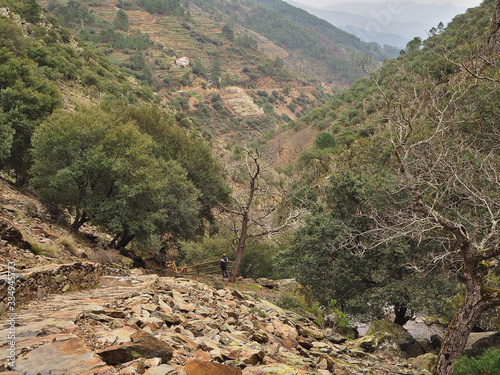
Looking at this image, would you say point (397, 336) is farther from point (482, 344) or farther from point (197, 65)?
point (197, 65)

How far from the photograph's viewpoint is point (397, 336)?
44.4ft

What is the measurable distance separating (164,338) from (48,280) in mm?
3807

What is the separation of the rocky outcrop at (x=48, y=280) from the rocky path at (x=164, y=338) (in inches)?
10.9

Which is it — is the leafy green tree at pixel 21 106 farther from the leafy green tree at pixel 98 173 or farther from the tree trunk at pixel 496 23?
the tree trunk at pixel 496 23

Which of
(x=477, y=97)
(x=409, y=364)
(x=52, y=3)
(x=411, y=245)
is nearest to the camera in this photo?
(x=409, y=364)

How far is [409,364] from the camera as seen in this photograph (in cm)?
1083

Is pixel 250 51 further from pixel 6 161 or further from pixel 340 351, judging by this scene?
pixel 340 351

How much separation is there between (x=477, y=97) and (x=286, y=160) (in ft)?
168

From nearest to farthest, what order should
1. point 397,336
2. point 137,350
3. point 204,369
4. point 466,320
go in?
point 204,369 → point 137,350 → point 466,320 → point 397,336

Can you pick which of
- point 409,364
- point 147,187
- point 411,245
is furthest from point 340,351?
point 147,187

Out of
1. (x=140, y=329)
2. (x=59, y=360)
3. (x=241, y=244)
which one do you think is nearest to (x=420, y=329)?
(x=241, y=244)

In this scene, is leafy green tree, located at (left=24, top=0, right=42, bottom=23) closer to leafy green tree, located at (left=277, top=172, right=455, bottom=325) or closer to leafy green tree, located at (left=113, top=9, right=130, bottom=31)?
leafy green tree, located at (left=277, top=172, right=455, bottom=325)

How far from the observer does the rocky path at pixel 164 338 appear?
4.02 metres

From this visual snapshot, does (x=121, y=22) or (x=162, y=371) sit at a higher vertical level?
(x=121, y=22)
